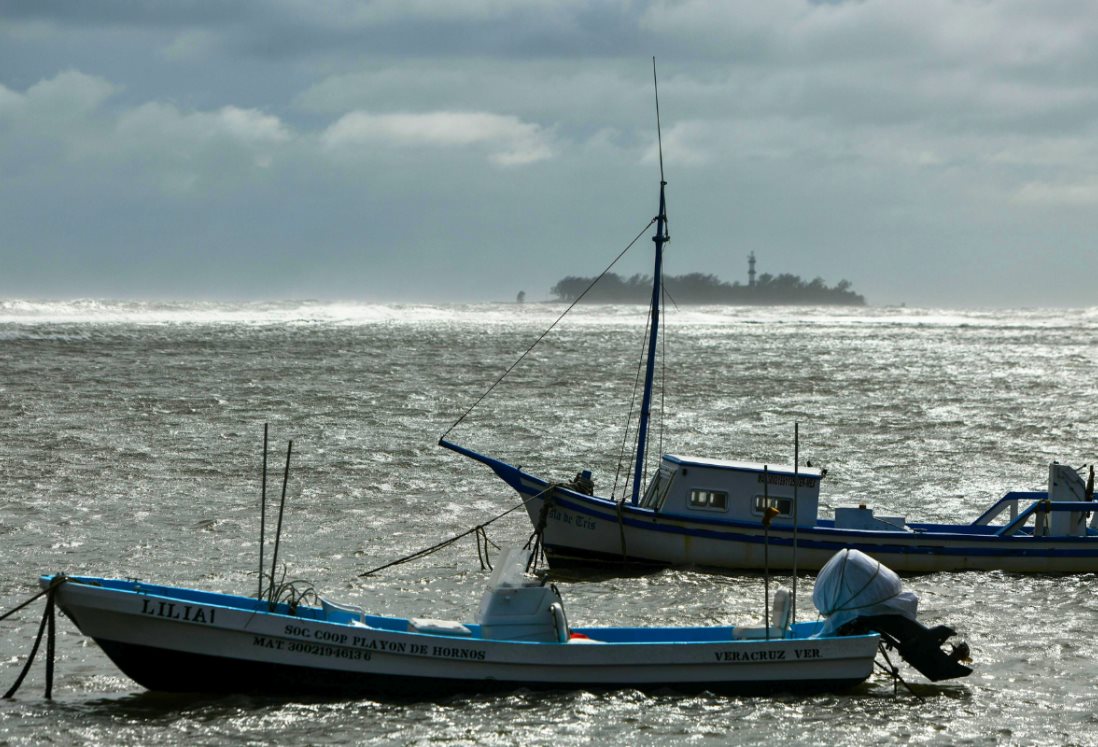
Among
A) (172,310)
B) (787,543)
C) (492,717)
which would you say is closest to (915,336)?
(172,310)

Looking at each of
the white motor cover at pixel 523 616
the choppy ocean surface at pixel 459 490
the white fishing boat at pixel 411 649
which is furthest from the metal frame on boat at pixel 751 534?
the white motor cover at pixel 523 616

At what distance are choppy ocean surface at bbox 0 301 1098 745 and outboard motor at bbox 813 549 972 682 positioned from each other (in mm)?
415

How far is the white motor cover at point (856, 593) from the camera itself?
18375mm

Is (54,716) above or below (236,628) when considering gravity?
below

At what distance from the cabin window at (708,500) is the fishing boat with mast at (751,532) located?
19 millimetres

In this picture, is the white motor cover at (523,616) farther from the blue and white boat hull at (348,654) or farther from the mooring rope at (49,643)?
the mooring rope at (49,643)

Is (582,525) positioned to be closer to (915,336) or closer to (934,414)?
(934,414)

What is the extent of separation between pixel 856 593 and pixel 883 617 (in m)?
0.52

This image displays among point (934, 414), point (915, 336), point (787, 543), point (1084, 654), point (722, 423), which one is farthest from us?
point (915, 336)

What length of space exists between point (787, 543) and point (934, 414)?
32247mm

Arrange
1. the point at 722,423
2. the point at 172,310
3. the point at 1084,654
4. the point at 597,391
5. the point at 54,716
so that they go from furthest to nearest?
the point at 172,310 < the point at 597,391 < the point at 722,423 < the point at 1084,654 < the point at 54,716

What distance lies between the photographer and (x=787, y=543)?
25266 mm

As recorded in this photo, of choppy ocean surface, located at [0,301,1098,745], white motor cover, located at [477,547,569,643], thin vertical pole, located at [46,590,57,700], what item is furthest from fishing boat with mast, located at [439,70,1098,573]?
thin vertical pole, located at [46,590,57,700]

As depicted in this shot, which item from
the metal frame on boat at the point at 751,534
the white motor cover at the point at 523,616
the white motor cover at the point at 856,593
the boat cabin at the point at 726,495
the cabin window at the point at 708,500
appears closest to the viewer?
the white motor cover at the point at 523,616
